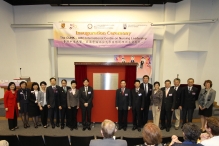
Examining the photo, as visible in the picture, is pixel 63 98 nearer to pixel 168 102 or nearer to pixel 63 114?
pixel 63 114

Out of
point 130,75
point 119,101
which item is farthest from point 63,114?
point 130,75

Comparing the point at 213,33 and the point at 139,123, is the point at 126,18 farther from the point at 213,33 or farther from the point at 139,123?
the point at 139,123

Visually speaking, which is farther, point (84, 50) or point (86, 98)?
point (84, 50)

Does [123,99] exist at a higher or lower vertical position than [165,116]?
higher

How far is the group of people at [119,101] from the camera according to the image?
181 inches

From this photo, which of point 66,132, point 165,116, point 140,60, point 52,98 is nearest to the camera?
point 66,132

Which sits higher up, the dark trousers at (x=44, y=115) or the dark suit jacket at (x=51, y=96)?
the dark suit jacket at (x=51, y=96)

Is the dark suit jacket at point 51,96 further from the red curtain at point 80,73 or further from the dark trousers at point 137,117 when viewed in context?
the dark trousers at point 137,117

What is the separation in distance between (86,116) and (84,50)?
10.8ft

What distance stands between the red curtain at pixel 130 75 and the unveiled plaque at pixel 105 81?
1.02 feet

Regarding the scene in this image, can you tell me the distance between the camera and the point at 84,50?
23.0 feet

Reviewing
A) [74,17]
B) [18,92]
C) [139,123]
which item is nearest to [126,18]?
[74,17]

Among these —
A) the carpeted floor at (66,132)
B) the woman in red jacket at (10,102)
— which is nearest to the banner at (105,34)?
the woman in red jacket at (10,102)

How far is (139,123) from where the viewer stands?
15.5 feet
